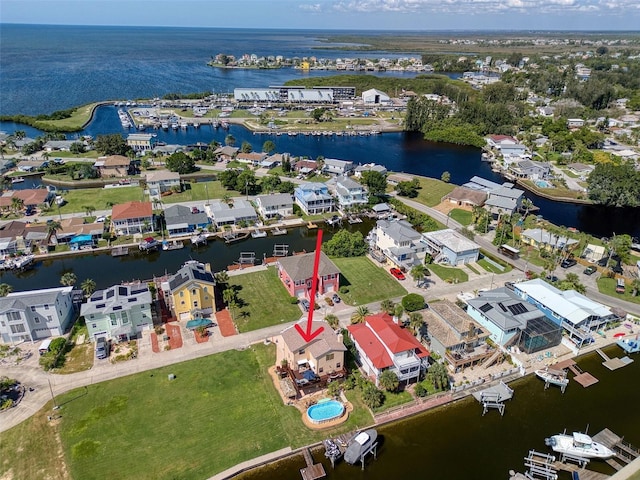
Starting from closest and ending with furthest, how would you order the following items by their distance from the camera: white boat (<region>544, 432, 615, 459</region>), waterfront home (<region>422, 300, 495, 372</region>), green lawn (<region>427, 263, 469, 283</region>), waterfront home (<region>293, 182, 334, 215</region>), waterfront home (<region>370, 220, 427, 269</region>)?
white boat (<region>544, 432, 615, 459</region>)
waterfront home (<region>422, 300, 495, 372</region>)
green lawn (<region>427, 263, 469, 283</region>)
waterfront home (<region>370, 220, 427, 269</region>)
waterfront home (<region>293, 182, 334, 215</region>)

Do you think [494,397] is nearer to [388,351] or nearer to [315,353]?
[388,351]

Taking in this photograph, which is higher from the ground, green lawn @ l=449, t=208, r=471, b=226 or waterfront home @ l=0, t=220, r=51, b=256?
waterfront home @ l=0, t=220, r=51, b=256

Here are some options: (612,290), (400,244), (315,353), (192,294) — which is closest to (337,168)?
(400,244)

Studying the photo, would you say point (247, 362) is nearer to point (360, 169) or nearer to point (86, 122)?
point (360, 169)

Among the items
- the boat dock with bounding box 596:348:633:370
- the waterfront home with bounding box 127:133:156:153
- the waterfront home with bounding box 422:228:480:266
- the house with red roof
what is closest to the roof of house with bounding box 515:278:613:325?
the boat dock with bounding box 596:348:633:370

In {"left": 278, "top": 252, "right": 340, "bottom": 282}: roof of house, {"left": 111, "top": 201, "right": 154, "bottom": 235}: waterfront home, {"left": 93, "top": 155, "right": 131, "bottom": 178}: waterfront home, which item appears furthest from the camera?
{"left": 93, "top": 155, "right": 131, "bottom": 178}: waterfront home

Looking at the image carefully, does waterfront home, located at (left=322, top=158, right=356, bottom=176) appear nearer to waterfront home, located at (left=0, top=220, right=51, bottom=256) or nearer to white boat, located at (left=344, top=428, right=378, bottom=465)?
waterfront home, located at (left=0, top=220, right=51, bottom=256)

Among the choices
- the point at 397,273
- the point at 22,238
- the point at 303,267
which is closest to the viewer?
the point at 303,267
